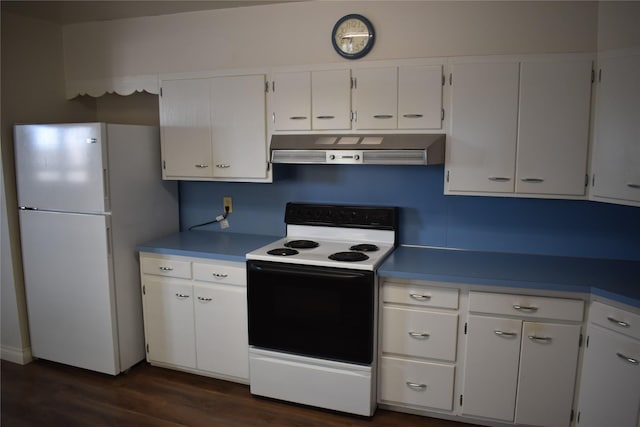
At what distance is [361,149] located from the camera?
269cm

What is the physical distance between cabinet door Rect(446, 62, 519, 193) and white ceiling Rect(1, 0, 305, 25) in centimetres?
125

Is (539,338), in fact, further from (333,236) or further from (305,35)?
(305,35)

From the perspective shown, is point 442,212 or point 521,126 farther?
point 442,212

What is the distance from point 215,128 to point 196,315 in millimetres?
1222

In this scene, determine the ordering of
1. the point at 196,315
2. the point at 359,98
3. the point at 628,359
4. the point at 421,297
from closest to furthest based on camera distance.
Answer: the point at 628,359, the point at 421,297, the point at 359,98, the point at 196,315

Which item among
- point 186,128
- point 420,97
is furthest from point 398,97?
point 186,128

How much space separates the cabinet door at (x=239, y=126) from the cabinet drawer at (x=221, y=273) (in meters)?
0.61

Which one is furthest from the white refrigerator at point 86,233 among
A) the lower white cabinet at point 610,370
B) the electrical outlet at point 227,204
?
the lower white cabinet at point 610,370

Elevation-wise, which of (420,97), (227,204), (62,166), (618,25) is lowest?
(227,204)

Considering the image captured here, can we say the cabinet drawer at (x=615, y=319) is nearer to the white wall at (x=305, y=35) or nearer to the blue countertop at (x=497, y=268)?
the blue countertop at (x=497, y=268)

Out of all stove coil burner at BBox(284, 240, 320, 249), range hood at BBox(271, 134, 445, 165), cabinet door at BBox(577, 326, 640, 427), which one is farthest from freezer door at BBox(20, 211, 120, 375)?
cabinet door at BBox(577, 326, 640, 427)

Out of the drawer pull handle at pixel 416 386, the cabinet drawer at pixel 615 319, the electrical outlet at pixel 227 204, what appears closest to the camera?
the cabinet drawer at pixel 615 319

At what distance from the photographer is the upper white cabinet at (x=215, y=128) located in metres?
3.03

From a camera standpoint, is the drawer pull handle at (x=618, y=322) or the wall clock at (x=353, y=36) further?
the wall clock at (x=353, y=36)
